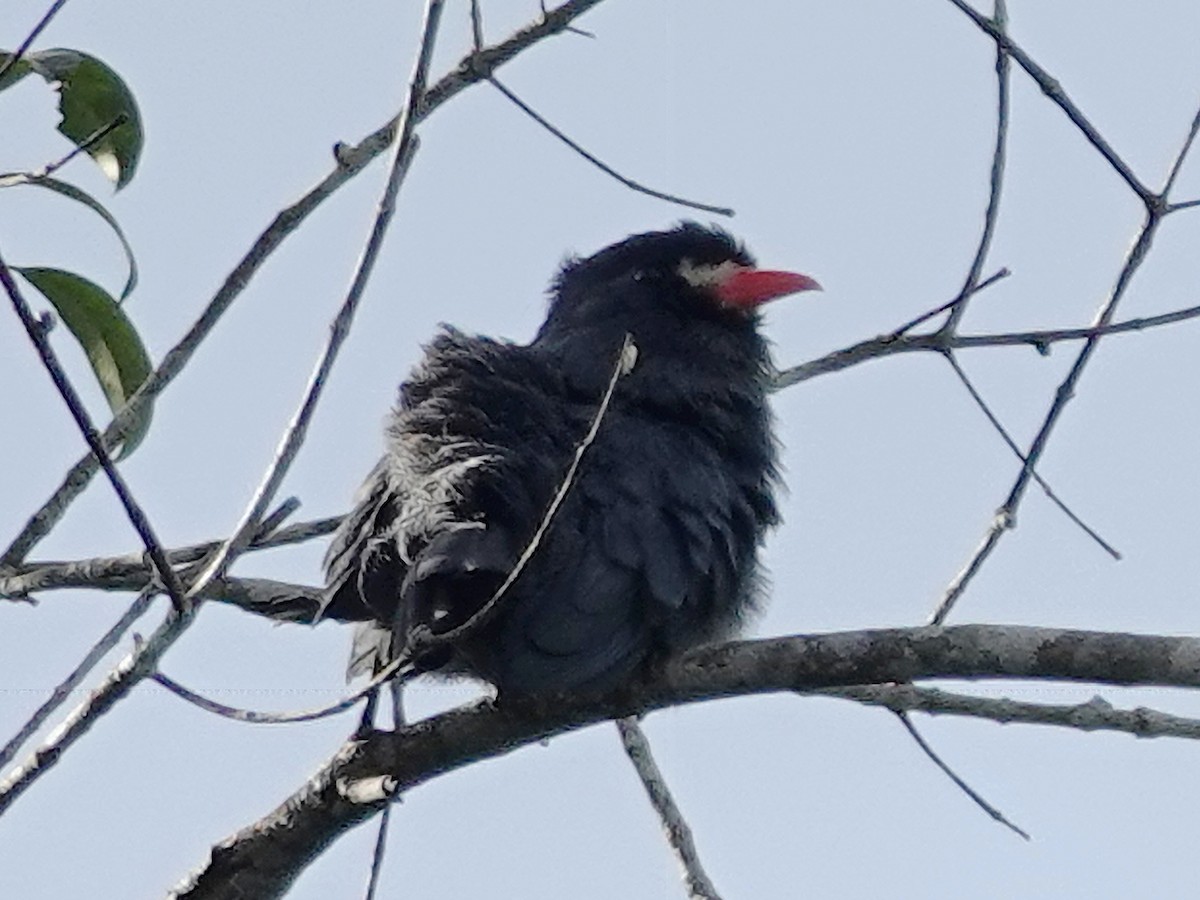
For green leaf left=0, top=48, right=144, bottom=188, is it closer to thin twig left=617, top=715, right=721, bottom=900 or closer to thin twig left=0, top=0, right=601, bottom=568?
thin twig left=0, top=0, right=601, bottom=568

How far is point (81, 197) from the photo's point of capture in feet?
11.4

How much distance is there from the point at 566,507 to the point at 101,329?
905mm

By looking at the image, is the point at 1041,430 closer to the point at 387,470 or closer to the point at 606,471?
the point at 606,471

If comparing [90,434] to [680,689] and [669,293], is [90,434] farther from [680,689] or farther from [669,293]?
[669,293]

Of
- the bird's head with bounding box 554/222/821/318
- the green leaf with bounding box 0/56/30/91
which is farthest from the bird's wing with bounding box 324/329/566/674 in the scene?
the green leaf with bounding box 0/56/30/91

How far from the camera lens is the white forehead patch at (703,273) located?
171 inches

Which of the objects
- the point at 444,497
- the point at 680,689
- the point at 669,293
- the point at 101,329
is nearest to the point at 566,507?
the point at 444,497

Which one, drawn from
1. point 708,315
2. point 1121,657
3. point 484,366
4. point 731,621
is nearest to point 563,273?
point 708,315

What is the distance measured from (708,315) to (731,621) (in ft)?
3.03

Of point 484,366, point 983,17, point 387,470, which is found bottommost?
point 387,470

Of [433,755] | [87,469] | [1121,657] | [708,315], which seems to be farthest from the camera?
[708,315]

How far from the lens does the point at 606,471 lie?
3438 millimetres

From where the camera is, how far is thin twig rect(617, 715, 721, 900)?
3500mm

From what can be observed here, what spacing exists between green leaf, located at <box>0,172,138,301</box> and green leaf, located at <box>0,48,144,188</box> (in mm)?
168
